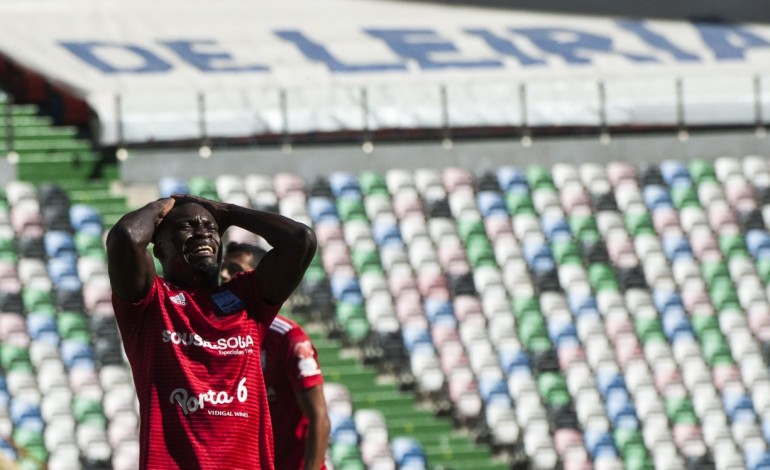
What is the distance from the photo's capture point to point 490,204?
17.2m

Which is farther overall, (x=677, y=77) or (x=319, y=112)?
(x=677, y=77)

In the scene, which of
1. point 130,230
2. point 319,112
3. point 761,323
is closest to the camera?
point 130,230

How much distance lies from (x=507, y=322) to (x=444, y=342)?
74cm

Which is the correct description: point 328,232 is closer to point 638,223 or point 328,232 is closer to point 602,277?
point 602,277

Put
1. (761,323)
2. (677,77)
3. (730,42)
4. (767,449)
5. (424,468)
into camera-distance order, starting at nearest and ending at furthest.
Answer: (424,468)
(767,449)
(761,323)
(677,77)
(730,42)

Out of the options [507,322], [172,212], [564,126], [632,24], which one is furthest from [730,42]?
[172,212]

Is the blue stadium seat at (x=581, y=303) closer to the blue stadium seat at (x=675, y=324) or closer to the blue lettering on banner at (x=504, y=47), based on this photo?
the blue stadium seat at (x=675, y=324)

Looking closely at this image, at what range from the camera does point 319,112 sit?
18.0 metres

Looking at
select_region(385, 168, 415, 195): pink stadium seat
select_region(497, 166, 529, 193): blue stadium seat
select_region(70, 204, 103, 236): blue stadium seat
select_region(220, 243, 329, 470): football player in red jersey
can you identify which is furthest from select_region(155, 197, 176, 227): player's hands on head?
select_region(497, 166, 529, 193): blue stadium seat

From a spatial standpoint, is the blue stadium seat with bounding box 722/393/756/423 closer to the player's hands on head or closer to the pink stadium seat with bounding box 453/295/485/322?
the pink stadium seat with bounding box 453/295/485/322

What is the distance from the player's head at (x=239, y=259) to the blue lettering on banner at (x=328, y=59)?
40.9 feet

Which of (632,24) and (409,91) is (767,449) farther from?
Answer: (632,24)

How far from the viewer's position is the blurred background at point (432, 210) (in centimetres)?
1484

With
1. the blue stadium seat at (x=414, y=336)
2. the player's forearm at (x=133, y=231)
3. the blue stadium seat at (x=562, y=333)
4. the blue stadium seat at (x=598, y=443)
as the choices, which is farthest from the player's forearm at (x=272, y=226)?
the blue stadium seat at (x=562, y=333)
